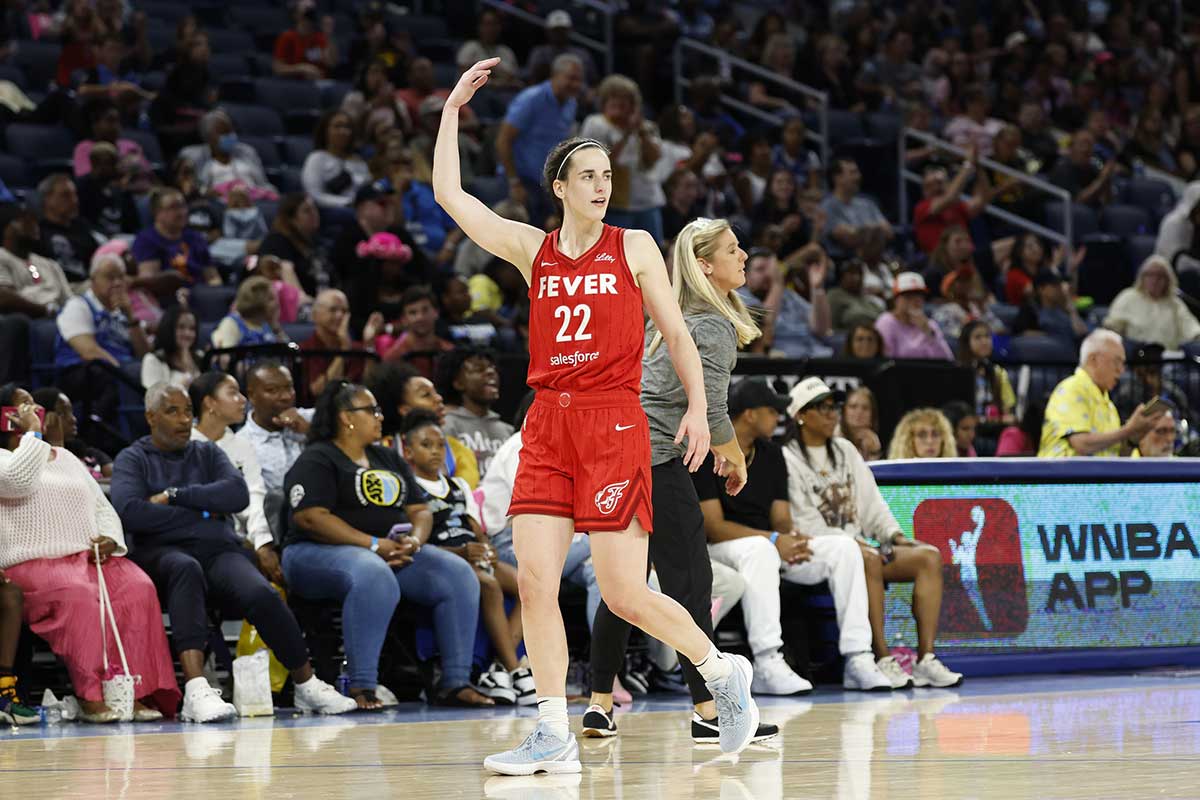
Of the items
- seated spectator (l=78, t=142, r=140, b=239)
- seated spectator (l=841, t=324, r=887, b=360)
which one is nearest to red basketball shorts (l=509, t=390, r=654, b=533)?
seated spectator (l=841, t=324, r=887, b=360)

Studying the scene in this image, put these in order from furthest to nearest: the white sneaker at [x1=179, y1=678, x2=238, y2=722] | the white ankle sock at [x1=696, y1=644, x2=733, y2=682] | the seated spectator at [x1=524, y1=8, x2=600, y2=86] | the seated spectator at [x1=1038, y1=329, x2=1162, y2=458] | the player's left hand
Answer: the seated spectator at [x1=524, y1=8, x2=600, y2=86]
the seated spectator at [x1=1038, y1=329, x2=1162, y2=458]
the white sneaker at [x1=179, y1=678, x2=238, y2=722]
the white ankle sock at [x1=696, y1=644, x2=733, y2=682]
the player's left hand

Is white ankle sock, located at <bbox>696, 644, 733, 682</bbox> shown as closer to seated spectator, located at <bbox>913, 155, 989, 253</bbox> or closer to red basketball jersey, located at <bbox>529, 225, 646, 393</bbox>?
red basketball jersey, located at <bbox>529, 225, 646, 393</bbox>

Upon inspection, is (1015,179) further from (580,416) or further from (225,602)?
(580,416)

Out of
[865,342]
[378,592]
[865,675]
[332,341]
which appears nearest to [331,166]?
[332,341]

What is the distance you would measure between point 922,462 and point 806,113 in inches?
345

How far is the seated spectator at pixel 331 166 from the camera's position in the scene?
1283 cm

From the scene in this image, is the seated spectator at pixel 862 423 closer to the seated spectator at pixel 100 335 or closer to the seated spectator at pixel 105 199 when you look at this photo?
the seated spectator at pixel 100 335

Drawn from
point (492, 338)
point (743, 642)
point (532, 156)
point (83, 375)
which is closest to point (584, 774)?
point (743, 642)

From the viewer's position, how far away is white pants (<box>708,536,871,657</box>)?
7875 millimetres

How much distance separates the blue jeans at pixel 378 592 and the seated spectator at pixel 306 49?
793 centimetres

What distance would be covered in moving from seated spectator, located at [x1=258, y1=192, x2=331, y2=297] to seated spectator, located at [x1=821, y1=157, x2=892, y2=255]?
4684 mm

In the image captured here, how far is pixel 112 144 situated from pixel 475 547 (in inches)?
226

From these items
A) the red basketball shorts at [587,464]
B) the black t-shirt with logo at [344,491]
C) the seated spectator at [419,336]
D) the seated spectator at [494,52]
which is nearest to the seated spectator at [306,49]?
the seated spectator at [494,52]

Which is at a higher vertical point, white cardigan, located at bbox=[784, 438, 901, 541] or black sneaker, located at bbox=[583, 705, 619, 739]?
white cardigan, located at bbox=[784, 438, 901, 541]
